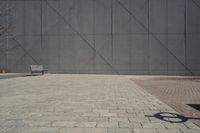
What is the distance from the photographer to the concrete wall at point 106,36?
1905 cm

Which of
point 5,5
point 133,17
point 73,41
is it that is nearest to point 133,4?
point 133,17

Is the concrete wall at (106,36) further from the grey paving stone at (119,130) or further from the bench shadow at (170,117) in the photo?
the grey paving stone at (119,130)

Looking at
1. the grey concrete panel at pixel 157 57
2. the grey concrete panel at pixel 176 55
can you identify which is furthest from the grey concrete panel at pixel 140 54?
the grey concrete panel at pixel 176 55

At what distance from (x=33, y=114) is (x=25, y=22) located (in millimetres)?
16162

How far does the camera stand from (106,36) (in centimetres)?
1952

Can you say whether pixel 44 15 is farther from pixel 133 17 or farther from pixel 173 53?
pixel 173 53

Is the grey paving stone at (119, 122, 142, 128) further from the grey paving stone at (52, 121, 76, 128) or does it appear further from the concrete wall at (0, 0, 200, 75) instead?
the concrete wall at (0, 0, 200, 75)

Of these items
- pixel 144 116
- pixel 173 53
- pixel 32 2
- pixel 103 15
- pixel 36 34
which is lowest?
pixel 144 116

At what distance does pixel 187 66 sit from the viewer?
19016 millimetres

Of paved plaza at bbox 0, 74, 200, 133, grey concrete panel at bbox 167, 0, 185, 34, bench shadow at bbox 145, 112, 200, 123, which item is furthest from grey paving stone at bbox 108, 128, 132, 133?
grey concrete panel at bbox 167, 0, 185, 34

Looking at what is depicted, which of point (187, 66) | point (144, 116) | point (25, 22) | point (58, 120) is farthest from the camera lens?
point (25, 22)

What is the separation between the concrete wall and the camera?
1905 centimetres

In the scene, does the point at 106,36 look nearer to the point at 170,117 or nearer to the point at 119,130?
the point at 170,117

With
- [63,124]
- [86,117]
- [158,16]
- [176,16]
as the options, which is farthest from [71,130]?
[176,16]
